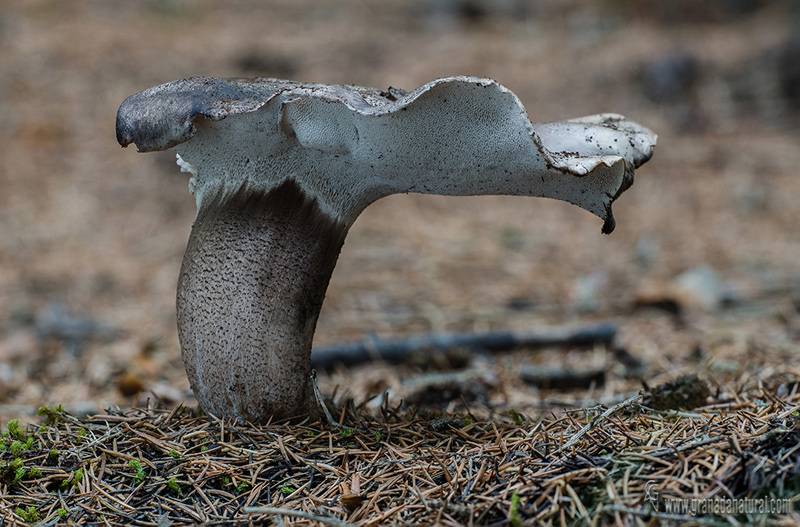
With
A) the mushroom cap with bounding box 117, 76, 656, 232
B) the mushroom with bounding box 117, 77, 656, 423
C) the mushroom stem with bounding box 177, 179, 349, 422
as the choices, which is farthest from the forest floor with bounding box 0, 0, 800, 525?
the mushroom cap with bounding box 117, 76, 656, 232

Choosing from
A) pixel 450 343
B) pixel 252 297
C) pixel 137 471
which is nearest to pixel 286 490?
pixel 137 471

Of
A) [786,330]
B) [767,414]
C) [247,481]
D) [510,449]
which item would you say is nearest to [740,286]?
[786,330]

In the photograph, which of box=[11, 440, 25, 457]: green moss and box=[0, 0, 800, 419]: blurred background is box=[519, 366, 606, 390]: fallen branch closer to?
box=[0, 0, 800, 419]: blurred background

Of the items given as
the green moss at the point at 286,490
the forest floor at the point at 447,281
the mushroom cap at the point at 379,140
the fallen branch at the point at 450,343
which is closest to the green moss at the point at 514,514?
the forest floor at the point at 447,281

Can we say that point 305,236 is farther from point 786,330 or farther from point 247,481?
point 786,330

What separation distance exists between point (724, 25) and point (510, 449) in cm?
1003

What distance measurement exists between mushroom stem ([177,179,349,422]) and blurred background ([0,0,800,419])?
42.1 inches

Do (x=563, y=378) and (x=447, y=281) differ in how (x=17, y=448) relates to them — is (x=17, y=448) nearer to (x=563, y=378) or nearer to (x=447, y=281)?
(x=563, y=378)

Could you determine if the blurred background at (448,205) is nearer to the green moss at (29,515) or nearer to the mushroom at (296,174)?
the mushroom at (296,174)

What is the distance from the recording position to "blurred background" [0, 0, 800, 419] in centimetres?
366

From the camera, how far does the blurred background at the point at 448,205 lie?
3.66m

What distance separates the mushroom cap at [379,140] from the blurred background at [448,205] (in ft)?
3.91

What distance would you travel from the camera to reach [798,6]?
8.72m


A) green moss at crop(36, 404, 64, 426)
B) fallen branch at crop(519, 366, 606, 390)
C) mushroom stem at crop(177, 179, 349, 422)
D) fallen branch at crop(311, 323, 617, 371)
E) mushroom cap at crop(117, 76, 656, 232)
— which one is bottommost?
fallen branch at crop(311, 323, 617, 371)
